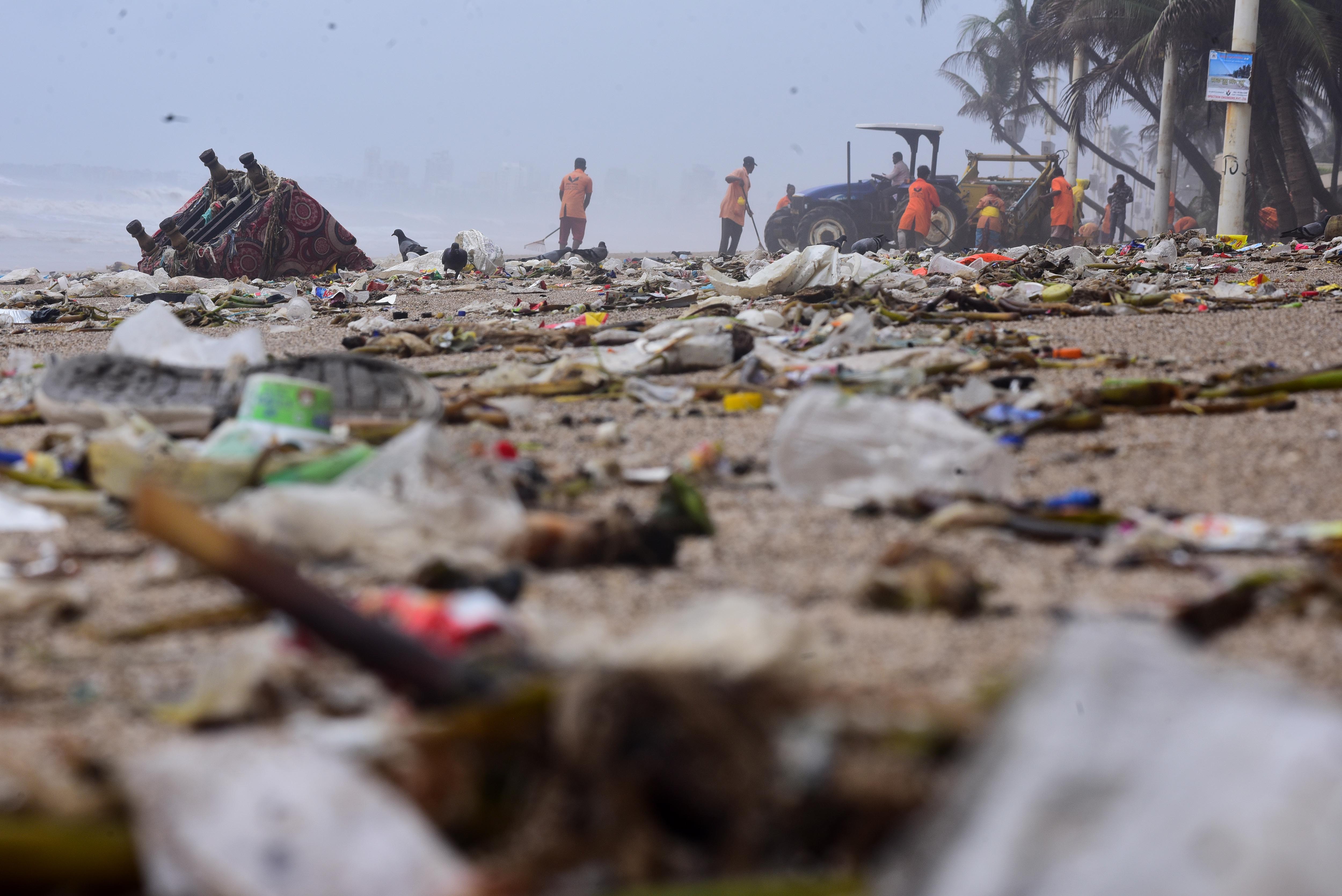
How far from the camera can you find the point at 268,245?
9430 millimetres

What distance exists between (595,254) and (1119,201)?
16.2m

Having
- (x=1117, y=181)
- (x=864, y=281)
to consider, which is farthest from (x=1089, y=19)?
(x=864, y=281)

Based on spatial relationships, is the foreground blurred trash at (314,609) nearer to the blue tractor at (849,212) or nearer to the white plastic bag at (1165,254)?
the white plastic bag at (1165,254)

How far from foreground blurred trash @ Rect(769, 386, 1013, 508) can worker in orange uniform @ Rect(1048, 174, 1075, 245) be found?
1568cm

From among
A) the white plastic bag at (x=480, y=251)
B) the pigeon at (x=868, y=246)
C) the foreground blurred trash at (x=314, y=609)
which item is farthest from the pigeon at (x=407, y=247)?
the foreground blurred trash at (x=314, y=609)

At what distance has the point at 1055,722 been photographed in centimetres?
72

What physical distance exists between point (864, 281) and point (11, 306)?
17.3 ft

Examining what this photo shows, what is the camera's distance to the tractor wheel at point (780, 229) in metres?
19.2

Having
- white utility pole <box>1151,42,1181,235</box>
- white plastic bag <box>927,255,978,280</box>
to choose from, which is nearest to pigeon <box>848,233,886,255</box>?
white plastic bag <box>927,255,978,280</box>

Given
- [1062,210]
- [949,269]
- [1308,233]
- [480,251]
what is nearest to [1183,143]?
[1062,210]

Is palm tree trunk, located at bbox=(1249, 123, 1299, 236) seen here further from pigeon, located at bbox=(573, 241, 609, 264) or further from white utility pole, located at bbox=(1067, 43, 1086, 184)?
pigeon, located at bbox=(573, 241, 609, 264)

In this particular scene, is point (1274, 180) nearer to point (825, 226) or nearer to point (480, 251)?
point (825, 226)

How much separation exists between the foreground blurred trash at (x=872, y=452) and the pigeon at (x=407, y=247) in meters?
9.80

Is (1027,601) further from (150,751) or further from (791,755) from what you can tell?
(150,751)
